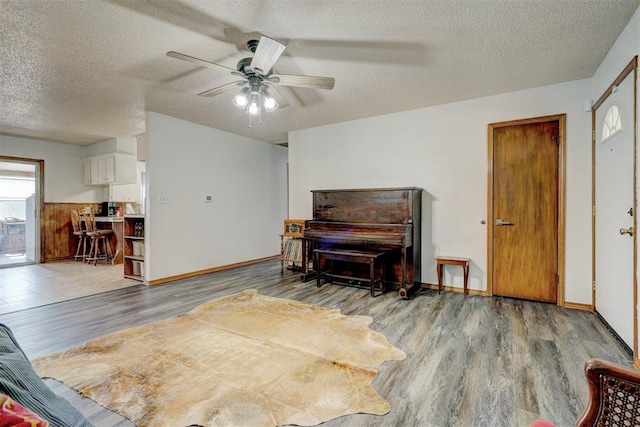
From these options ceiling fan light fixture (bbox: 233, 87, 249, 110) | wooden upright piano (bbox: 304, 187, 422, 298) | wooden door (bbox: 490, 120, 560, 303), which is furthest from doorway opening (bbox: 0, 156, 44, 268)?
wooden door (bbox: 490, 120, 560, 303)

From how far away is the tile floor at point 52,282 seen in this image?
3711mm

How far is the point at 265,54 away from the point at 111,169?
18.9 feet

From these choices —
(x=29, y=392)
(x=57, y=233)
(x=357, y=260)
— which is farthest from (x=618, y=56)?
(x=57, y=233)

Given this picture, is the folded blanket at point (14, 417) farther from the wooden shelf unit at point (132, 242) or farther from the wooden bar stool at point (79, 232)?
the wooden bar stool at point (79, 232)

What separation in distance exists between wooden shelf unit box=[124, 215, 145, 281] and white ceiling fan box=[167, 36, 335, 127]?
2.90m

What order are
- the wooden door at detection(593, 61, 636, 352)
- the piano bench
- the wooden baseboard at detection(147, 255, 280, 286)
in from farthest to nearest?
1. the wooden baseboard at detection(147, 255, 280, 286)
2. the piano bench
3. the wooden door at detection(593, 61, 636, 352)

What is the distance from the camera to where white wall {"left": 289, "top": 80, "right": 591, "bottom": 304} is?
10.9 feet

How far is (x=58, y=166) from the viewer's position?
21.6 ft

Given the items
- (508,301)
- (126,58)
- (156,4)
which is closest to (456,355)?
(508,301)

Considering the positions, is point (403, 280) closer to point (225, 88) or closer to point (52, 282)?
point (225, 88)

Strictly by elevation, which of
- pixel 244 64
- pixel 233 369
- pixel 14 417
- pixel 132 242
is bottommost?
pixel 233 369

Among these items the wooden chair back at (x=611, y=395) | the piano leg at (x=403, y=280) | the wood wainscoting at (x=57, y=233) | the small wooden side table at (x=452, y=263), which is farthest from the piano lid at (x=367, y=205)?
the wood wainscoting at (x=57, y=233)

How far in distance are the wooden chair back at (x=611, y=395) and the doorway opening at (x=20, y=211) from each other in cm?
850

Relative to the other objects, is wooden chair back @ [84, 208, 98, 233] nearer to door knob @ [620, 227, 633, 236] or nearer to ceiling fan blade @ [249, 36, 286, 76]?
ceiling fan blade @ [249, 36, 286, 76]
